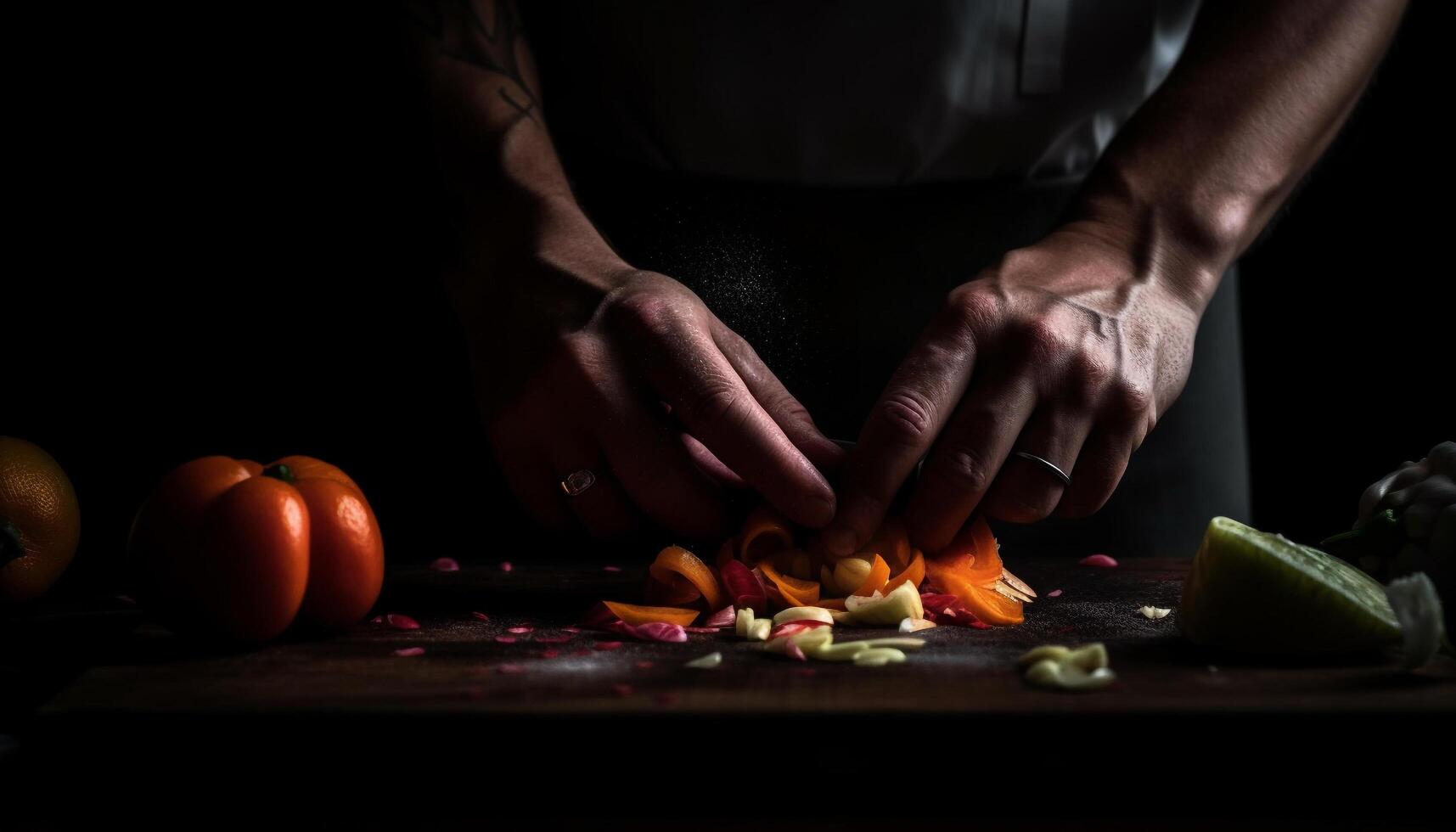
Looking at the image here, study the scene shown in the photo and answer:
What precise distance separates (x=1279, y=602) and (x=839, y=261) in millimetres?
848

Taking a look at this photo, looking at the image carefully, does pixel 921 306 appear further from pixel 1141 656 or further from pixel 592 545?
pixel 1141 656

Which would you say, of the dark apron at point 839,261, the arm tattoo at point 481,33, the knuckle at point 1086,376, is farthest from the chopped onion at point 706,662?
the arm tattoo at point 481,33

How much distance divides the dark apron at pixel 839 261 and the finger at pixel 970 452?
463 mm

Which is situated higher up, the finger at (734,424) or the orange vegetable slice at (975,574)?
the finger at (734,424)

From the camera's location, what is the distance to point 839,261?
1.64 m

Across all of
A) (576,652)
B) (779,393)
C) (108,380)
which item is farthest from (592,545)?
(108,380)

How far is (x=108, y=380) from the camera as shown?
1905mm

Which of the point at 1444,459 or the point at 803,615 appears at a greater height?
the point at 1444,459

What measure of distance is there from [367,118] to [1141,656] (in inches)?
59.8

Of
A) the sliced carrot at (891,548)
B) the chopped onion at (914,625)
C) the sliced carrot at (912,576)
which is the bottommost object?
the chopped onion at (914,625)

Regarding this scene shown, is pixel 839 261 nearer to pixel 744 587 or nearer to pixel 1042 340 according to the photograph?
pixel 1042 340

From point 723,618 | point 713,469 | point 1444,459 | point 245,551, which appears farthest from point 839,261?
point 245,551

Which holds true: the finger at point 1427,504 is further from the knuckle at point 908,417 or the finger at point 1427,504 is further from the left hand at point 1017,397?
the knuckle at point 908,417

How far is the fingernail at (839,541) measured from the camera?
1.18m
